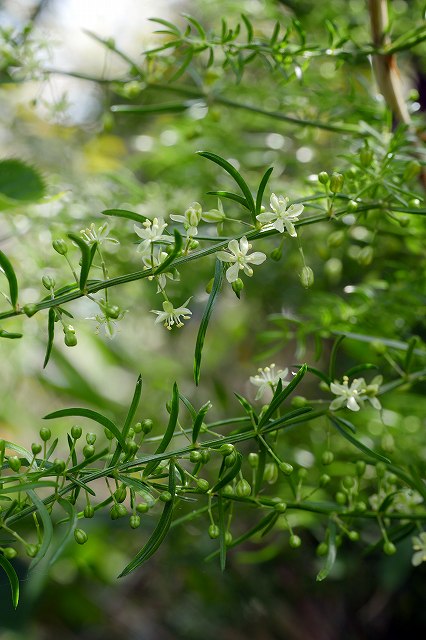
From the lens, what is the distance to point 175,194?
926 mm

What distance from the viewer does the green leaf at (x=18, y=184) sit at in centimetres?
65

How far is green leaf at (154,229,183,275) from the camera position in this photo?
39 cm

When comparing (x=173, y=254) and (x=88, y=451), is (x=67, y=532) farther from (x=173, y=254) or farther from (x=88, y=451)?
(x=173, y=254)

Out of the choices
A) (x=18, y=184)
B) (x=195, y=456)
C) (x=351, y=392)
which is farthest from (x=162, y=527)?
(x=18, y=184)

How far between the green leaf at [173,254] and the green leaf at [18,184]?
284 mm

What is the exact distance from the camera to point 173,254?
1.30 feet

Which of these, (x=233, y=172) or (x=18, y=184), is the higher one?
(x=233, y=172)

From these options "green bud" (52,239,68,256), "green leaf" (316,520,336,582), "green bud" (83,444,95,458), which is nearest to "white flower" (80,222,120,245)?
"green bud" (52,239,68,256)

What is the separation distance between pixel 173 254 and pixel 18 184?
1.08 feet

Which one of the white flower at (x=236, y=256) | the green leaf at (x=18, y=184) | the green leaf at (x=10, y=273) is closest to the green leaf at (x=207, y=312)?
the white flower at (x=236, y=256)

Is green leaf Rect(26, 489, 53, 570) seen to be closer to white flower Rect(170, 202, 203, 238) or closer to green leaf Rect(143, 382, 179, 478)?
green leaf Rect(143, 382, 179, 478)

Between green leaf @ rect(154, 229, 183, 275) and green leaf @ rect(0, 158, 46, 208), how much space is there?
0.93ft

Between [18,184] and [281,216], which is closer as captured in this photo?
[281,216]

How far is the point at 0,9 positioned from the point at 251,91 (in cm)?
72
